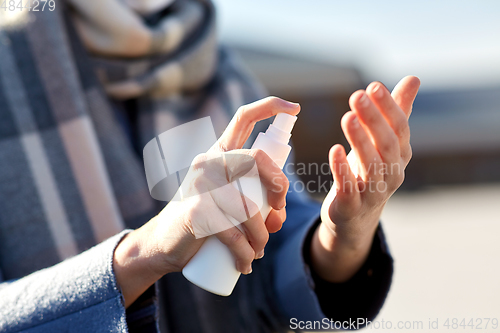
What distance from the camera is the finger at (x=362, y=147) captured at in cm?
26

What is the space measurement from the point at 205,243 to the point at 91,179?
298mm

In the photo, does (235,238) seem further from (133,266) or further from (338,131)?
(338,131)

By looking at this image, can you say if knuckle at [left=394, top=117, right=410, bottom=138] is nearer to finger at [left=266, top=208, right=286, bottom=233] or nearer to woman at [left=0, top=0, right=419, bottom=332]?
woman at [left=0, top=0, right=419, bottom=332]

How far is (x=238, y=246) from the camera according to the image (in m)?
0.27

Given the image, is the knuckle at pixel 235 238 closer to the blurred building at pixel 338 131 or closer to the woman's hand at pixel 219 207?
the woman's hand at pixel 219 207

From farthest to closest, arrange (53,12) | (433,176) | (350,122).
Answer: (433,176)
(53,12)
(350,122)

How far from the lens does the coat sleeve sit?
305 mm

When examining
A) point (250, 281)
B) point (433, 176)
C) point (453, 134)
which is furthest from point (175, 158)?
point (453, 134)

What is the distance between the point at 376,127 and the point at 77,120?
40 centimetres

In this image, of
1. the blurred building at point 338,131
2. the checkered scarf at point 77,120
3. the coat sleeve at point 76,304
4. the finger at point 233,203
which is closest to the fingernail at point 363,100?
the finger at point 233,203

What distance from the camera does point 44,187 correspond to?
1.63 ft

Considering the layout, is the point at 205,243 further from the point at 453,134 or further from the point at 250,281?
the point at 453,134

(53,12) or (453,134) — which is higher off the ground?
(53,12)

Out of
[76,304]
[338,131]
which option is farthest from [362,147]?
[338,131]
